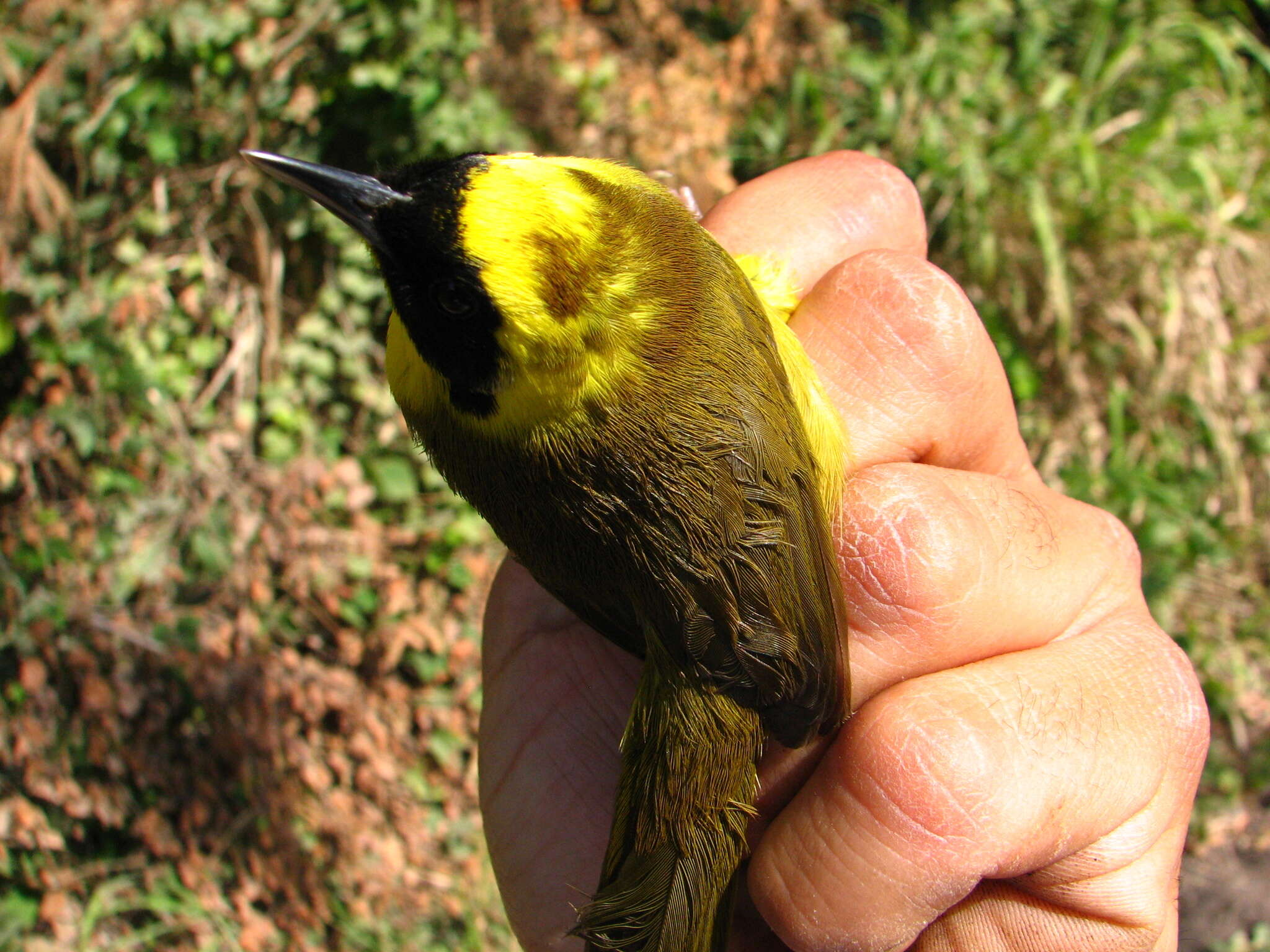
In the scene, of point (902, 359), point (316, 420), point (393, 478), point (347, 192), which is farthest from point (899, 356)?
point (316, 420)

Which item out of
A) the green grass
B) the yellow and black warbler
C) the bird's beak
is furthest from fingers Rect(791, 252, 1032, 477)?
the green grass

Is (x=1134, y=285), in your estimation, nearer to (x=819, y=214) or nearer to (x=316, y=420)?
(x=819, y=214)

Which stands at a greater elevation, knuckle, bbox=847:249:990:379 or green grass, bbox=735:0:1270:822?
knuckle, bbox=847:249:990:379

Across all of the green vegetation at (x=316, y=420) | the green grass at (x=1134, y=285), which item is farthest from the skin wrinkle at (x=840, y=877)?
the green grass at (x=1134, y=285)

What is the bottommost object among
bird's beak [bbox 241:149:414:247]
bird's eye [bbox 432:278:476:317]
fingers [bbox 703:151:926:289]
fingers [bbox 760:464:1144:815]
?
fingers [bbox 760:464:1144:815]

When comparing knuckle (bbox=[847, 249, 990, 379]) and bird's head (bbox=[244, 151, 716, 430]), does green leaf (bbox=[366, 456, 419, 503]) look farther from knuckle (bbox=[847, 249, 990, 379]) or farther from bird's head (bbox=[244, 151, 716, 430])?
knuckle (bbox=[847, 249, 990, 379])

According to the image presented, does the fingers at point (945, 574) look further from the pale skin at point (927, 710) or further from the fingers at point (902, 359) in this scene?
the fingers at point (902, 359)

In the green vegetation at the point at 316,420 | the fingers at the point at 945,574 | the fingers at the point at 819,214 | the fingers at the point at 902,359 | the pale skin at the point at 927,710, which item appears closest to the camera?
the pale skin at the point at 927,710
